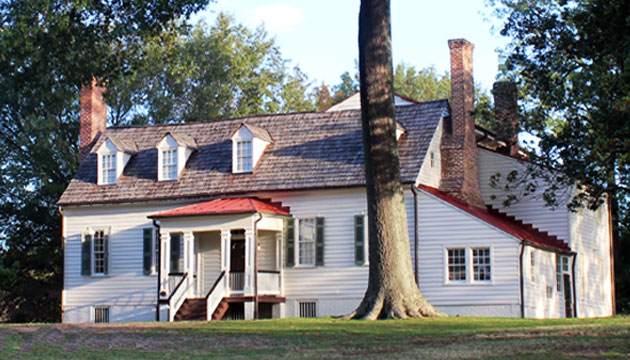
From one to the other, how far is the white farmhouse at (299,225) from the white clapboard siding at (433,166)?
10cm

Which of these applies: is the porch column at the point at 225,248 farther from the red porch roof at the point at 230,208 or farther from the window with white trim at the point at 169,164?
the window with white trim at the point at 169,164

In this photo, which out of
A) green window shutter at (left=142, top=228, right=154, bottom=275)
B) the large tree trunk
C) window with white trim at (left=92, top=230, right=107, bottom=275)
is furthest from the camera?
window with white trim at (left=92, top=230, right=107, bottom=275)

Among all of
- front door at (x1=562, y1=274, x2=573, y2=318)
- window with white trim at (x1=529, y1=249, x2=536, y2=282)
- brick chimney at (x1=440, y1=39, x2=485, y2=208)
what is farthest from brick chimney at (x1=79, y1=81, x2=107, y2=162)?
front door at (x1=562, y1=274, x2=573, y2=318)

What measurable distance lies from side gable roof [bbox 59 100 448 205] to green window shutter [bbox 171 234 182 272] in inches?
56.6

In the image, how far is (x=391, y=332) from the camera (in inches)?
747

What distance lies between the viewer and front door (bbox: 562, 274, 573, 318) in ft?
107

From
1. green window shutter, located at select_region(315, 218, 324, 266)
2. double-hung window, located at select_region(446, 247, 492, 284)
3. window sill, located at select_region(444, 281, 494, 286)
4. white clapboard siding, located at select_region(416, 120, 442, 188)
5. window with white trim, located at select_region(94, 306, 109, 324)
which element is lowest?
window with white trim, located at select_region(94, 306, 109, 324)

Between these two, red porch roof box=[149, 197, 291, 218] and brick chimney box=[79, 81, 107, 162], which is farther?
brick chimney box=[79, 81, 107, 162]

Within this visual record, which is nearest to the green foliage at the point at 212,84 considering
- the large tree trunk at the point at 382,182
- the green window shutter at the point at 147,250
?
the green window shutter at the point at 147,250

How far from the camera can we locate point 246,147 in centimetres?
3362

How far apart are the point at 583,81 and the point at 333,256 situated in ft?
38.7

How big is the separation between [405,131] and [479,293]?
6.24 meters

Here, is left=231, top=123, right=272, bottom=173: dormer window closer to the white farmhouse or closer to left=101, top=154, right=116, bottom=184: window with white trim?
the white farmhouse

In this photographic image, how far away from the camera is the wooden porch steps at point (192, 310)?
101ft
